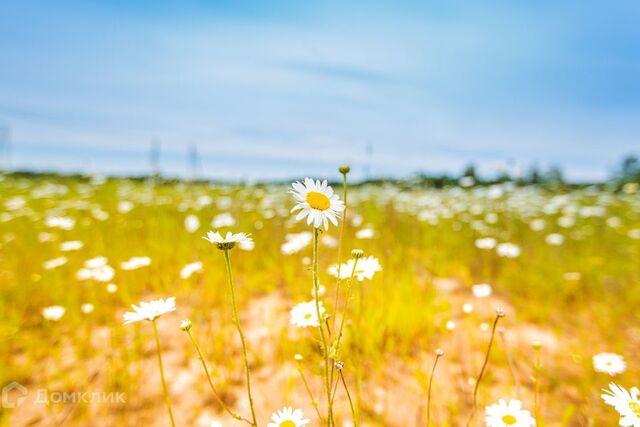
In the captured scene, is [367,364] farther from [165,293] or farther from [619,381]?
[165,293]

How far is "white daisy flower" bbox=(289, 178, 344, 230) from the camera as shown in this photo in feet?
3.53

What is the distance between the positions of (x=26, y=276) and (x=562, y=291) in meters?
5.44

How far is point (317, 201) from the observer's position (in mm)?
1122

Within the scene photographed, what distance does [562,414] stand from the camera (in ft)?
6.73

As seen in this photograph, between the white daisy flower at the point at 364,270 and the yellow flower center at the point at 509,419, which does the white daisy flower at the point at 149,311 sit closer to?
the white daisy flower at the point at 364,270

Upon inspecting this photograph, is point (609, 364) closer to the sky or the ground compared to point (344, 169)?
closer to the ground

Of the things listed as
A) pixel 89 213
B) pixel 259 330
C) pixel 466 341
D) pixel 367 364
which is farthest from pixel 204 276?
pixel 89 213

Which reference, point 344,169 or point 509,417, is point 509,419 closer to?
point 509,417

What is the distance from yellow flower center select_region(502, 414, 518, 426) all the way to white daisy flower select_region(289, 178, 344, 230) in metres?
0.96

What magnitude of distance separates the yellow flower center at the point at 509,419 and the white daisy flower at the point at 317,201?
959 millimetres

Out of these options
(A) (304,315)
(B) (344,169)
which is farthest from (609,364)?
(B) (344,169)

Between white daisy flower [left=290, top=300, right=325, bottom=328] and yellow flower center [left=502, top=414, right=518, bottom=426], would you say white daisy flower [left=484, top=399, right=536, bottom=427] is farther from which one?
white daisy flower [left=290, top=300, right=325, bottom=328]

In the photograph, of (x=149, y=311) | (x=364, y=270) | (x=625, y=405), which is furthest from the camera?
(x=364, y=270)

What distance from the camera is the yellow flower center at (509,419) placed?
122 centimetres
